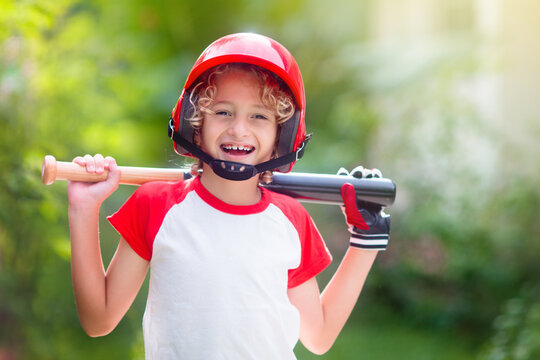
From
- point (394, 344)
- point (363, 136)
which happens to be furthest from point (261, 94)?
point (363, 136)

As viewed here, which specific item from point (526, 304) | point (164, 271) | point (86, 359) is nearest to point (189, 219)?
point (164, 271)

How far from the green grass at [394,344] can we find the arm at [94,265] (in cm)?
406

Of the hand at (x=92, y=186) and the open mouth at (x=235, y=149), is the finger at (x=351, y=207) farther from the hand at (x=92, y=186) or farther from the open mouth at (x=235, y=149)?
the hand at (x=92, y=186)

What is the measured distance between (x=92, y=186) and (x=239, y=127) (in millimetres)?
504

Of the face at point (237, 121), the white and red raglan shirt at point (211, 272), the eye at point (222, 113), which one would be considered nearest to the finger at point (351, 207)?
the white and red raglan shirt at point (211, 272)

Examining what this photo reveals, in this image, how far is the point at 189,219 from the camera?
1928mm

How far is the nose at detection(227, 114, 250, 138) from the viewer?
194cm

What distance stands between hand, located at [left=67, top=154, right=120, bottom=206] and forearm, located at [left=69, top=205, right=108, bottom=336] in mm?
23

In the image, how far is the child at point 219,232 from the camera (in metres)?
1.86

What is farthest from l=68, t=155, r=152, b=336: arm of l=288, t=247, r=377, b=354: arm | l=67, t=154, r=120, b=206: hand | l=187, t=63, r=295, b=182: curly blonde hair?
l=288, t=247, r=377, b=354: arm

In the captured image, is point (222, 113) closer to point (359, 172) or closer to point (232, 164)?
point (232, 164)

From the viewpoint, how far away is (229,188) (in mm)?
2025

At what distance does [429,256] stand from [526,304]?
134 cm

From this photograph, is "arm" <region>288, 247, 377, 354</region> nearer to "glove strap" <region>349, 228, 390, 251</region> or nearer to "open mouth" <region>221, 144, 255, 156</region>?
"glove strap" <region>349, 228, 390, 251</region>
